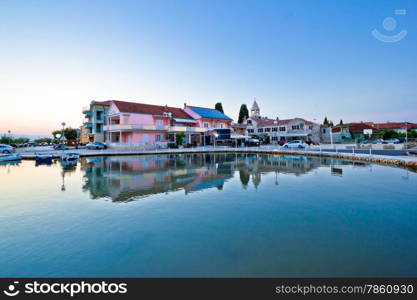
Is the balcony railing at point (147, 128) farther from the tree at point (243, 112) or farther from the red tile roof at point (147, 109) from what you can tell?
the tree at point (243, 112)

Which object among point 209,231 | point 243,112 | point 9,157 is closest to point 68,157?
point 9,157

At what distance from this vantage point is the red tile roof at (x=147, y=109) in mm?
35450

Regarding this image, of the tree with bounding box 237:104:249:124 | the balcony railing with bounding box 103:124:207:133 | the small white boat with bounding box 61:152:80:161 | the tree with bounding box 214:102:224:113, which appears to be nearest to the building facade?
the tree with bounding box 214:102:224:113

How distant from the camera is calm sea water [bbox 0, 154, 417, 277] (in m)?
4.34

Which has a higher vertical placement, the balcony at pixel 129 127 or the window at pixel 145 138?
the balcony at pixel 129 127

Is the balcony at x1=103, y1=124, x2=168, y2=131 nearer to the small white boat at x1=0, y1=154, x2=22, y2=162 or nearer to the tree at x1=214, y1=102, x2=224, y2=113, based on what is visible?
the small white boat at x1=0, y1=154, x2=22, y2=162

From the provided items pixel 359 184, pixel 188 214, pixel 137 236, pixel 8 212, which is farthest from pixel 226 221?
pixel 359 184

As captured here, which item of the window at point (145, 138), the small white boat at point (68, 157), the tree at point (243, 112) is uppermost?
the tree at point (243, 112)

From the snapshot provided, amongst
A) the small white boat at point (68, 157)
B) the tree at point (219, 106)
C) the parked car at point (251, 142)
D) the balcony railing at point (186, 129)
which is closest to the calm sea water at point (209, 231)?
the small white boat at point (68, 157)

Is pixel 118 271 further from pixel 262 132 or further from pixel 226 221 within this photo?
pixel 262 132

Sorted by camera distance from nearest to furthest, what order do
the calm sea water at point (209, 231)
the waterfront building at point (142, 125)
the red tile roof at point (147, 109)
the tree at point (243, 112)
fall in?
1. the calm sea water at point (209, 231)
2. the waterfront building at point (142, 125)
3. the red tile roof at point (147, 109)
4. the tree at point (243, 112)

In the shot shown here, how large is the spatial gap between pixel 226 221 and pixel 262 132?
51594mm

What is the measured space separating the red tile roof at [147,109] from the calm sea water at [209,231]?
85.3ft

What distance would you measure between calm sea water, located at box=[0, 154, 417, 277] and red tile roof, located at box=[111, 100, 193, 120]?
2601 centimetres
